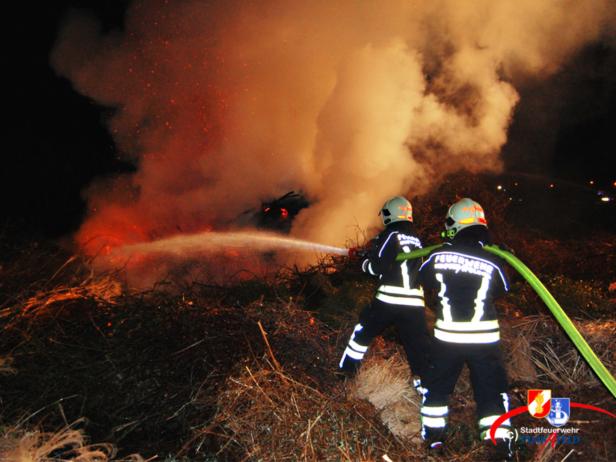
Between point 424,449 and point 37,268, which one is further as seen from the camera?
point 37,268

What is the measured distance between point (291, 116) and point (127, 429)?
7.78 meters

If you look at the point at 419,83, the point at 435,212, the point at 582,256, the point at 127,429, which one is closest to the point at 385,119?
the point at 419,83

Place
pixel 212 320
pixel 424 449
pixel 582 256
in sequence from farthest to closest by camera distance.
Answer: pixel 582 256, pixel 212 320, pixel 424 449

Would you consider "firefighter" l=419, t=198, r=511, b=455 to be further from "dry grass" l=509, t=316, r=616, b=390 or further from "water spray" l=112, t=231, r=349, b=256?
"water spray" l=112, t=231, r=349, b=256

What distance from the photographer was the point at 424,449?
3.21 metres

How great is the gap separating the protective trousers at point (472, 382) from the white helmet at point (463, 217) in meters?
0.92

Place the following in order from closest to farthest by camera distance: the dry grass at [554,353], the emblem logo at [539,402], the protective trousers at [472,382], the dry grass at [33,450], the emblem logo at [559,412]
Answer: the dry grass at [33,450]
the protective trousers at [472,382]
the emblem logo at [559,412]
the emblem logo at [539,402]
the dry grass at [554,353]

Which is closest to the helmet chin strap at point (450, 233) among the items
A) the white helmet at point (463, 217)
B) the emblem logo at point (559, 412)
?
the white helmet at point (463, 217)

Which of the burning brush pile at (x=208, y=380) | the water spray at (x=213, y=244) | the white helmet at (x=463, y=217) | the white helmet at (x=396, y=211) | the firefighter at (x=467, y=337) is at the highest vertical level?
the white helmet at (x=463, y=217)

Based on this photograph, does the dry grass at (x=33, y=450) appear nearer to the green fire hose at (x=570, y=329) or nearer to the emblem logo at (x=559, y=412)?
the green fire hose at (x=570, y=329)

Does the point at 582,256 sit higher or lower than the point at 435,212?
lower

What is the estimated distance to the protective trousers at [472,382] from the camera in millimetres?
→ 3223

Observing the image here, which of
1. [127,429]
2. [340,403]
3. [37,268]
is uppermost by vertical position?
[37,268]

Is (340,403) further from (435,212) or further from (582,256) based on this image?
(582,256)
